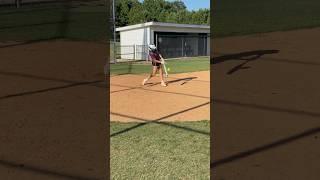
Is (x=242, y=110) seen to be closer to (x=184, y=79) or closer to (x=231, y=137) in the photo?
(x=231, y=137)

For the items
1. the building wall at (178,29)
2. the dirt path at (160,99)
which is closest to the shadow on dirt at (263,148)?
the dirt path at (160,99)

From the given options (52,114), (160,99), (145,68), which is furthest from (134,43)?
(52,114)

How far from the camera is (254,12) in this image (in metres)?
30.8

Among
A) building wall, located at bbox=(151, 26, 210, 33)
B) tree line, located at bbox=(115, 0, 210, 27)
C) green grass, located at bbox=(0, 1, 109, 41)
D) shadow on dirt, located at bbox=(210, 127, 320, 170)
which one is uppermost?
tree line, located at bbox=(115, 0, 210, 27)

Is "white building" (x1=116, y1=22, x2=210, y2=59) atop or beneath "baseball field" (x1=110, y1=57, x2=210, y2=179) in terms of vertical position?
atop

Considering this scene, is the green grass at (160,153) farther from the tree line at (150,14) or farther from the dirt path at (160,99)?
the tree line at (150,14)

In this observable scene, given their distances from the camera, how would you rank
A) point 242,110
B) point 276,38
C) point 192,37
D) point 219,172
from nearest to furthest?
point 219,172, point 242,110, point 276,38, point 192,37

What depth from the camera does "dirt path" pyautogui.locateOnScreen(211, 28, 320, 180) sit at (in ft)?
15.6

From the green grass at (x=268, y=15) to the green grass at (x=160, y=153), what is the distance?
1860 cm

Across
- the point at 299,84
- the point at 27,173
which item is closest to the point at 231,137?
the point at 27,173

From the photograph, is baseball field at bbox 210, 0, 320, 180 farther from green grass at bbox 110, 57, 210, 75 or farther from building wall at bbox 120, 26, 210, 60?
building wall at bbox 120, 26, 210, 60

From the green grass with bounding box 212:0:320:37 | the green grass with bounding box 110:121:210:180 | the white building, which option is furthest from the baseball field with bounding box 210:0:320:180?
the white building

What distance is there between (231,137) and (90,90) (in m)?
4.35

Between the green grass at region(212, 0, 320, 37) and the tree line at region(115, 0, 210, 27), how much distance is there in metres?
14.0
